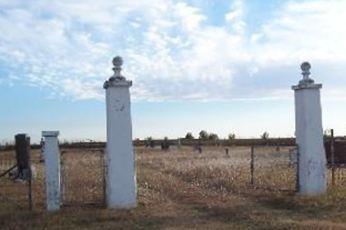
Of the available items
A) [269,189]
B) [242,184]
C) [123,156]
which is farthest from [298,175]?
[123,156]

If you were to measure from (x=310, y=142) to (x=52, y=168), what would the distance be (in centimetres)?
646

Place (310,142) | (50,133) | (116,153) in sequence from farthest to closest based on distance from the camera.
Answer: (310,142)
(116,153)
(50,133)

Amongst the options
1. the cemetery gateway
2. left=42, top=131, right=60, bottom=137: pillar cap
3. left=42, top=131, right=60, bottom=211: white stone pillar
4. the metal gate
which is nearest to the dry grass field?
the metal gate

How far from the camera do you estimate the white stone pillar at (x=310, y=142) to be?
17906mm

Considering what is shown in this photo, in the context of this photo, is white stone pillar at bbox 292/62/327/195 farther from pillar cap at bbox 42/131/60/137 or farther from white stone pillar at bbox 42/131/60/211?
pillar cap at bbox 42/131/60/137

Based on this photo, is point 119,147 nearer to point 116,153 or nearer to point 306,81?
point 116,153

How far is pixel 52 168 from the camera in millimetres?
15828

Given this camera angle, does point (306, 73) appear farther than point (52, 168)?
Yes

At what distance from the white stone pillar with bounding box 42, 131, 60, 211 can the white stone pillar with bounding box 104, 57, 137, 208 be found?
1.10m

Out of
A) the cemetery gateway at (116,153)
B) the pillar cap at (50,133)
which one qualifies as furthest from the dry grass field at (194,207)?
the pillar cap at (50,133)

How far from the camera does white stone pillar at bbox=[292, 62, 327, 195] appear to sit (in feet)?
58.7

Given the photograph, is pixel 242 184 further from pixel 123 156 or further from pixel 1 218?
pixel 1 218

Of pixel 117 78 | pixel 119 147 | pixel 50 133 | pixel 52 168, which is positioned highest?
pixel 117 78

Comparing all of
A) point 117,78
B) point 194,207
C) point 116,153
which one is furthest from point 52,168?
point 194,207
